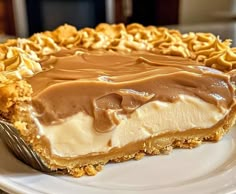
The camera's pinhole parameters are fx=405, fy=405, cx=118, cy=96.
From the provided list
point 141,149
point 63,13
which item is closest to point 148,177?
point 141,149

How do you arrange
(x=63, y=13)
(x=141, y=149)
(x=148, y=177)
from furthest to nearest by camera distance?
(x=63, y=13), (x=141, y=149), (x=148, y=177)

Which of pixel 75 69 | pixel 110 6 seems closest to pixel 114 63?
pixel 75 69

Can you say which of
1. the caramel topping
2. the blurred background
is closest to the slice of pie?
the caramel topping

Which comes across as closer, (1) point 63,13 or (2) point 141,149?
(2) point 141,149

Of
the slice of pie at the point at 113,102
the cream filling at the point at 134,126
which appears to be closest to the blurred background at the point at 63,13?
the slice of pie at the point at 113,102

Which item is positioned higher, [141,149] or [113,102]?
[113,102]

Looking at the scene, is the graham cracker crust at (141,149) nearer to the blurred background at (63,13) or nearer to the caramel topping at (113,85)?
the caramel topping at (113,85)

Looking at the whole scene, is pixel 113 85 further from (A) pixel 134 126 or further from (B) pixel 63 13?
(B) pixel 63 13

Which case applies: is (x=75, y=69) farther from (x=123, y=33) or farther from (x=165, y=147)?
(x=123, y=33)
